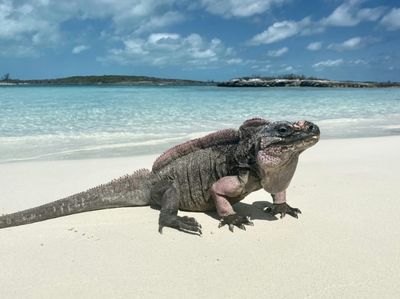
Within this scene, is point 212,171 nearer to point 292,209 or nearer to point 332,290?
point 292,209

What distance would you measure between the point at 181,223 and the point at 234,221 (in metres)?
0.51

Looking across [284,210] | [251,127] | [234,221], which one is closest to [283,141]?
[251,127]

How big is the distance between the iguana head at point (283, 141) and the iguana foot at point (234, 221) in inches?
23.3

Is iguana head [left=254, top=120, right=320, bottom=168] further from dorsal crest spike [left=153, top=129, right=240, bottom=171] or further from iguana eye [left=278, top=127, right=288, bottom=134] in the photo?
dorsal crest spike [left=153, top=129, right=240, bottom=171]

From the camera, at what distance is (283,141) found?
3986 millimetres

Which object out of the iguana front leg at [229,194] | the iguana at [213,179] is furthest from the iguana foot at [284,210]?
the iguana front leg at [229,194]

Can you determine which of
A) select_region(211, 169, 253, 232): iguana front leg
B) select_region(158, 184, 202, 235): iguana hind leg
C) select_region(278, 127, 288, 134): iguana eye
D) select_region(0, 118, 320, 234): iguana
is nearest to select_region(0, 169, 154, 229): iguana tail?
select_region(0, 118, 320, 234): iguana

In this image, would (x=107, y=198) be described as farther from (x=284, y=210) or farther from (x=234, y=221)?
(x=284, y=210)

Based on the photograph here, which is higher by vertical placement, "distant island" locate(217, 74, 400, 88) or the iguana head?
the iguana head

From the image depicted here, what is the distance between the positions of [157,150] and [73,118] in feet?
28.7

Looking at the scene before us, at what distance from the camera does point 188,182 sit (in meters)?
4.85

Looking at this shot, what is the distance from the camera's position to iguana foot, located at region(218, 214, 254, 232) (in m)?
4.31

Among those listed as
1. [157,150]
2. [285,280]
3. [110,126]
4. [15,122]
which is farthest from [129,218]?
[15,122]

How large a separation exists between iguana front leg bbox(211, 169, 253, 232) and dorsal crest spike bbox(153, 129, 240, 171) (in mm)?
448
